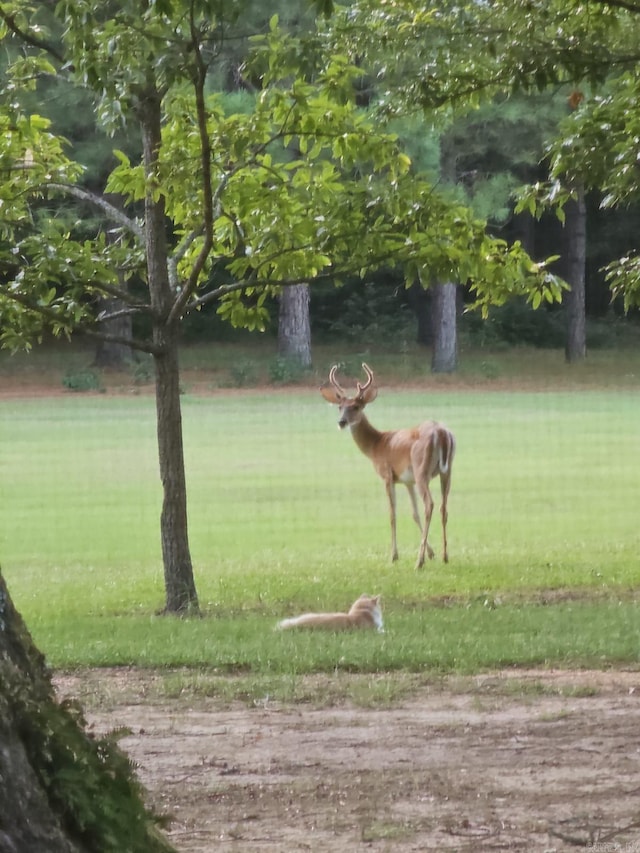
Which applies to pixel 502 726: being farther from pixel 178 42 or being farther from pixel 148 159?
pixel 148 159

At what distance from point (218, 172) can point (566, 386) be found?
1914 centimetres

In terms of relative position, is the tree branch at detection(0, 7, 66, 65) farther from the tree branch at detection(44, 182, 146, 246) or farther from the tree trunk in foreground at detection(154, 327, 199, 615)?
the tree trunk in foreground at detection(154, 327, 199, 615)

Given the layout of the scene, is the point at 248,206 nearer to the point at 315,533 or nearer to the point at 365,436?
the point at 365,436

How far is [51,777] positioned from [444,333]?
24.8 meters

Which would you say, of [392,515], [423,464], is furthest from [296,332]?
[392,515]

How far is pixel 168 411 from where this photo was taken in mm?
9852

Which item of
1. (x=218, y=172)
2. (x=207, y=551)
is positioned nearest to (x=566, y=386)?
(x=207, y=551)

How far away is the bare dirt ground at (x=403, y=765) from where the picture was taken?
4.53 metres

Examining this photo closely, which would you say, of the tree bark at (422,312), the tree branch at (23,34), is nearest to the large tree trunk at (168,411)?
the tree branch at (23,34)

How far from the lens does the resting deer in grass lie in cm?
1271

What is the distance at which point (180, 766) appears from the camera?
5.48 meters

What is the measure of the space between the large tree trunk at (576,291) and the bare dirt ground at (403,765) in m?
23.9

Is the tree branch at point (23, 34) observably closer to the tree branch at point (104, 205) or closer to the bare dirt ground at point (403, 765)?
the tree branch at point (104, 205)

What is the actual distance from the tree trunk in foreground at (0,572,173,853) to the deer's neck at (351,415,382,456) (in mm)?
10050
